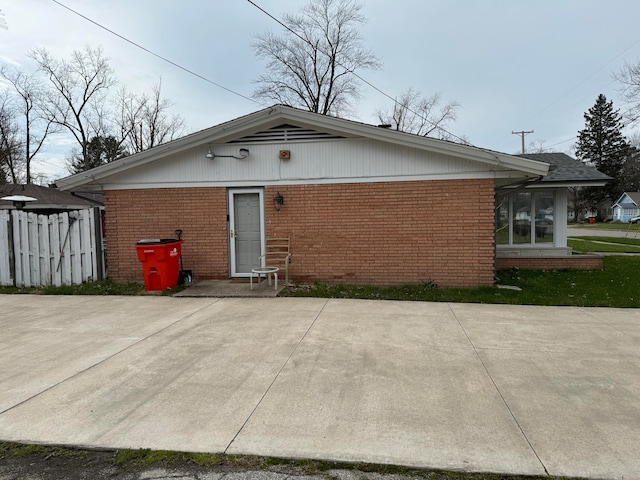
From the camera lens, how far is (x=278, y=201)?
9.32 m

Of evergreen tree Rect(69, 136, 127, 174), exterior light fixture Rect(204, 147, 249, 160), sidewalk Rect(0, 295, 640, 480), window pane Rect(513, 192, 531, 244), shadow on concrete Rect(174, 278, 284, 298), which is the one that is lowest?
sidewalk Rect(0, 295, 640, 480)

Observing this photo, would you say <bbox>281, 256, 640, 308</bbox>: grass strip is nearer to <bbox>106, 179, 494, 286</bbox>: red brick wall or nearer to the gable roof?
<bbox>106, 179, 494, 286</bbox>: red brick wall

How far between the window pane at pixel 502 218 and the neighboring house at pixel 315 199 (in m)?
4.14

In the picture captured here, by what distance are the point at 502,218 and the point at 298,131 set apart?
25.5 ft

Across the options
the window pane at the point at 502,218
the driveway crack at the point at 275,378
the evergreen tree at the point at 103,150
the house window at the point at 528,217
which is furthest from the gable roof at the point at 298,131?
the evergreen tree at the point at 103,150

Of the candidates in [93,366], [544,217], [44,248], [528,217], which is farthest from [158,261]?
[544,217]

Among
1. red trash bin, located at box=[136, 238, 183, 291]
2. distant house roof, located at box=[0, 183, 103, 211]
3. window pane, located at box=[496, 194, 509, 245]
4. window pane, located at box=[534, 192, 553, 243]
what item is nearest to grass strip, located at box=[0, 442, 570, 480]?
red trash bin, located at box=[136, 238, 183, 291]

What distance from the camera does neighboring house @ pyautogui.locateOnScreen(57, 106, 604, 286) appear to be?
8797 millimetres

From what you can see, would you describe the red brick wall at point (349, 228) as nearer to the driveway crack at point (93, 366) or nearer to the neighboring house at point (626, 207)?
the driveway crack at point (93, 366)

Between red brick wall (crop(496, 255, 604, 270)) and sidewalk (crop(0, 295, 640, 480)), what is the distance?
17.3 feet

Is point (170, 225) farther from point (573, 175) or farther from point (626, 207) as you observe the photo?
point (626, 207)

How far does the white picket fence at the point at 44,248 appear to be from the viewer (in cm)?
959

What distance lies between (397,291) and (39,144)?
118ft

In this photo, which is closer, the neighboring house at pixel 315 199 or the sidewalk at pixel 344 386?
the sidewalk at pixel 344 386
